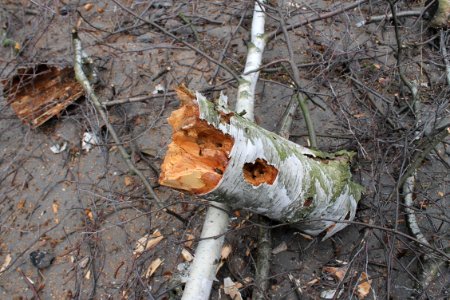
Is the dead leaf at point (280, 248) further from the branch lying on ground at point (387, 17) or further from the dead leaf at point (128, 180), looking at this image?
the branch lying on ground at point (387, 17)

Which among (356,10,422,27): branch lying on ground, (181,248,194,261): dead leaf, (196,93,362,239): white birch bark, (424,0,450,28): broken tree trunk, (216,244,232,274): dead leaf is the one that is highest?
(424,0,450,28): broken tree trunk

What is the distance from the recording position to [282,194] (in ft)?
6.08

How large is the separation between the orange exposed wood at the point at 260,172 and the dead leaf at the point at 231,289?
3.55ft

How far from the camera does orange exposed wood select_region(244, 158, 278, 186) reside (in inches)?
66.4

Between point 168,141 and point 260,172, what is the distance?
1.74m

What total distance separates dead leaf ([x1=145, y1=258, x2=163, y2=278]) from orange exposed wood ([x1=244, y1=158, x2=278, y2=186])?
4.46ft

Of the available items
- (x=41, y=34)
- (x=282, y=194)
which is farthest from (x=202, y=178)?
(x=41, y=34)

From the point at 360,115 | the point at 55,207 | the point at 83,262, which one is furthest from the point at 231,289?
the point at 360,115

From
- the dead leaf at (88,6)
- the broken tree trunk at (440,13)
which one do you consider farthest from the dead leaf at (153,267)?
the dead leaf at (88,6)

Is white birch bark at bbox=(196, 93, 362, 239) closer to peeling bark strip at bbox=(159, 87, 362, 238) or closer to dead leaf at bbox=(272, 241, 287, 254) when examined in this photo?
peeling bark strip at bbox=(159, 87, 362, 238)

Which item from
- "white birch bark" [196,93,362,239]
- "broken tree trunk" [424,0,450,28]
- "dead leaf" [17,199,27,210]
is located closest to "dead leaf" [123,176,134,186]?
"dead leaf" [17,199,27,210]

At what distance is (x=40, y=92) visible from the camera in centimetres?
381

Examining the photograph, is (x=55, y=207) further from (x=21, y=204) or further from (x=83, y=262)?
(x=83, y=262)

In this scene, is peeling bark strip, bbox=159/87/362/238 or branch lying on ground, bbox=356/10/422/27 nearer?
peeling bark strip, bbox=159/87/362/238
